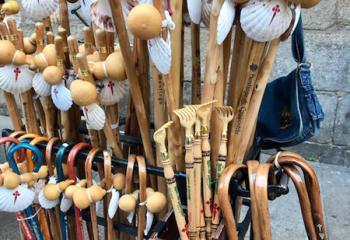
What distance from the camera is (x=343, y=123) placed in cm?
211

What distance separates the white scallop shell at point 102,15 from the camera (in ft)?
2.53

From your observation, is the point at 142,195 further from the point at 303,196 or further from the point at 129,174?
the point at 303,196

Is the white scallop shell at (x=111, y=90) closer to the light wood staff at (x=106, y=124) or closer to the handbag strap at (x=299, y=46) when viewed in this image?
the light wood staff at (x=106, y=124)

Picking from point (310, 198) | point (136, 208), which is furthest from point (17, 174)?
point (310, 198)

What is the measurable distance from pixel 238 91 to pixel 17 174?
553 millimetres

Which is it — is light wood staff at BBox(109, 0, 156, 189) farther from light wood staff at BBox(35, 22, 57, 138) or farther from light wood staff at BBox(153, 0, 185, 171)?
light wood staff at BBox(35, 22, 57, 138)

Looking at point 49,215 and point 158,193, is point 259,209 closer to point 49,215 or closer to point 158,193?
point 158,193

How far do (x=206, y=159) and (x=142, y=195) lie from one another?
7.3 inches

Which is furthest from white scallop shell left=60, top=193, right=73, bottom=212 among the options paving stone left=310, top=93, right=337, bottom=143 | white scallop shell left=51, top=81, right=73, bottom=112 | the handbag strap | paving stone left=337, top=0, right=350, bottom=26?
paving stone left=337, top=0, right=350, bottom=26

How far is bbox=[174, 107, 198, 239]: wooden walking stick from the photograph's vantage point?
0.76 meters

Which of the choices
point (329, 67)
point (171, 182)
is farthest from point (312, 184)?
point (329, 67)

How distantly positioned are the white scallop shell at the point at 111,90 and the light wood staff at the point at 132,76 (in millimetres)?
37

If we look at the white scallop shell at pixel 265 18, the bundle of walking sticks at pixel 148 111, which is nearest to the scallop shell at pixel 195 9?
the bundle of walking sticks at pixel 148 111

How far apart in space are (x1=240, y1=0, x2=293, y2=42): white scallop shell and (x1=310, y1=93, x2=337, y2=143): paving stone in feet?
4.95
